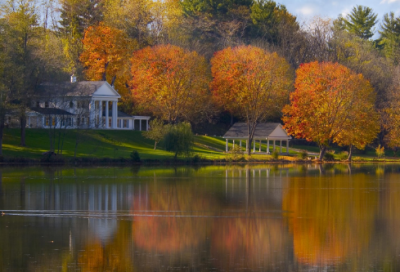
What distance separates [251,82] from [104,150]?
68.8 ft

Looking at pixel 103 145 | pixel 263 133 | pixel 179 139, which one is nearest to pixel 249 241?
pixel 179 139

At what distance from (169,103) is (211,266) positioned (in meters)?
64.0

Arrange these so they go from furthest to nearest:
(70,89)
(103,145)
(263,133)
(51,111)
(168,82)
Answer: (168,82)
(263,133)
(70,89)
(103,145)
(51,111)

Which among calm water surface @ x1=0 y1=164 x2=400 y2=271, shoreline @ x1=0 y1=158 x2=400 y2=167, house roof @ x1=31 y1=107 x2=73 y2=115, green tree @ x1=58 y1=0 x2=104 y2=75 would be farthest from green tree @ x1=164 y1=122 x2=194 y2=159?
green tree @ x1=58 y1=0 x2=104 y2=75

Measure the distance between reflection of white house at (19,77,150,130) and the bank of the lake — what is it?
1.85 metres

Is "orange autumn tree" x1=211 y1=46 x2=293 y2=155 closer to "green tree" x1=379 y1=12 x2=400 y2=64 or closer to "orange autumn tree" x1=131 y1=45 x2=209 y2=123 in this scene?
"orange autumn tree" x1=131 y1=45 x2=209 y2=123

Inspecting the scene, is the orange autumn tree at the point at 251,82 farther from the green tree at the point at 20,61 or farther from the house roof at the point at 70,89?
the green tree at the point at 20,61

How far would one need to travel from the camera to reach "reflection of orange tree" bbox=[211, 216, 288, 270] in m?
17.2

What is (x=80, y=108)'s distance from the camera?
2606 inches

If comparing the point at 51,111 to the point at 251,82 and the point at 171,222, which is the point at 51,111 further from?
the point at 171,222

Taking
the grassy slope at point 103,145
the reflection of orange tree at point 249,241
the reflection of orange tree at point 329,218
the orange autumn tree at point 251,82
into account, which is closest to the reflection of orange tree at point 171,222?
the reflection of orange tree at point 249,241

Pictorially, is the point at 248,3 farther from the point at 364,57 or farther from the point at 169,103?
the point at 169,103

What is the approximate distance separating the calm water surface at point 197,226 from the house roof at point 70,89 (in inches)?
992

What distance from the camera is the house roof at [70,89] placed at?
2474 inches
